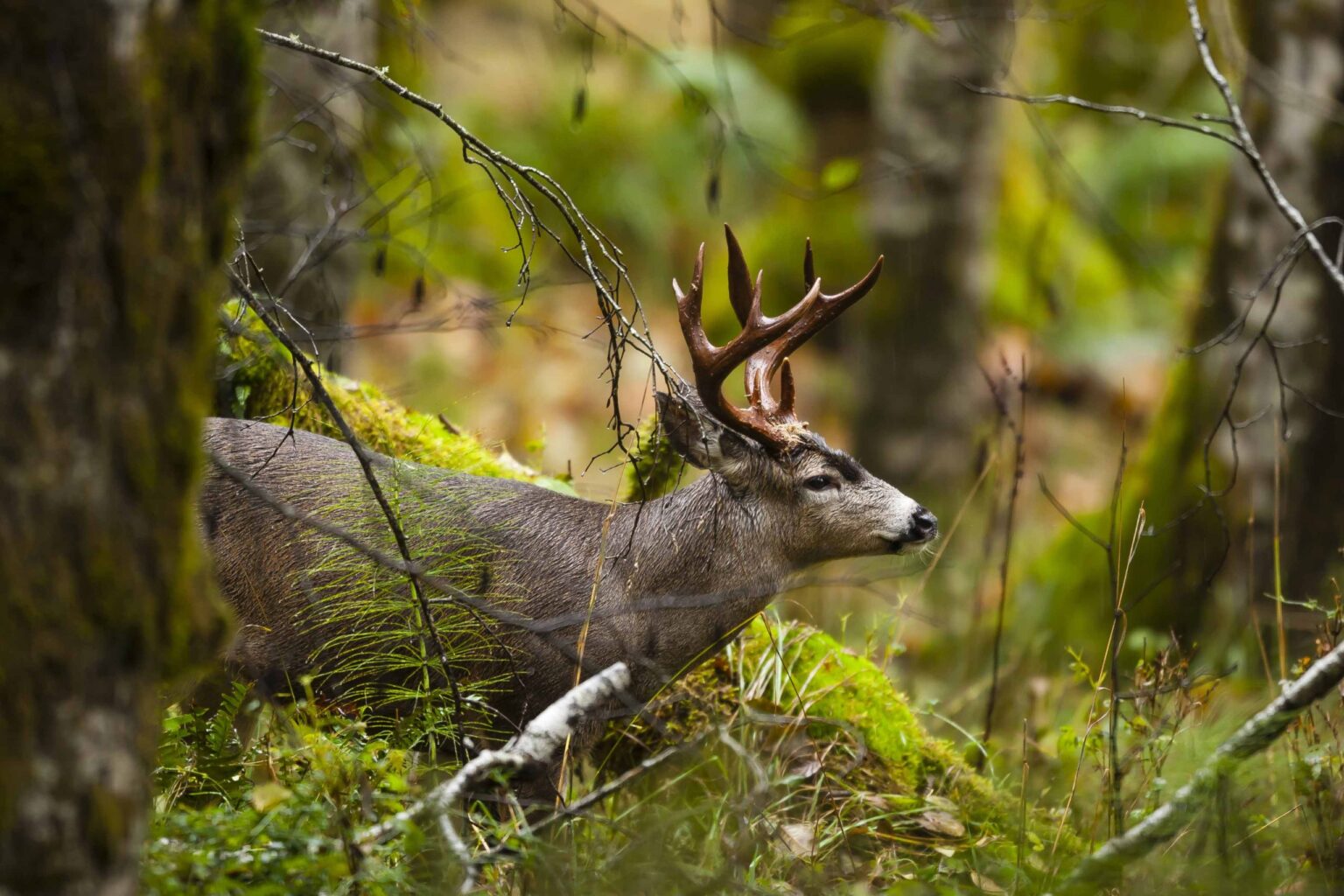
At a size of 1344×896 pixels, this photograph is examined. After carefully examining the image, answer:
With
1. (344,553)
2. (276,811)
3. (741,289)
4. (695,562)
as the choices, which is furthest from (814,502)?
(276,811)

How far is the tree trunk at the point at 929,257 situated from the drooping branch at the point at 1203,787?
24.6ft

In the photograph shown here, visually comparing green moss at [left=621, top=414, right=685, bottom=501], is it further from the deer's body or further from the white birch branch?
the white birch branch

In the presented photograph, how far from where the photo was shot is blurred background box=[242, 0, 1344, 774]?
539 cm

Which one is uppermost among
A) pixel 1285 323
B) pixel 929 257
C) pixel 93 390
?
pixel 929 257

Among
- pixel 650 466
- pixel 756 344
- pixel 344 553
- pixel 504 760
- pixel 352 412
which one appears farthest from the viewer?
pixel 352 412

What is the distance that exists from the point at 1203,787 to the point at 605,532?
2049mm

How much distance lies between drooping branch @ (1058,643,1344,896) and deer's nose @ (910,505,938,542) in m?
1.71

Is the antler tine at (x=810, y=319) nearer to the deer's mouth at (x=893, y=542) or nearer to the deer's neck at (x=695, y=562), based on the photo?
the deer's neck at (x=695, y=562)

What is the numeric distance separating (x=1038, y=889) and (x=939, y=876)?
581 mm

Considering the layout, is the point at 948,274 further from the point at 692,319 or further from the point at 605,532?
the point at 605,532

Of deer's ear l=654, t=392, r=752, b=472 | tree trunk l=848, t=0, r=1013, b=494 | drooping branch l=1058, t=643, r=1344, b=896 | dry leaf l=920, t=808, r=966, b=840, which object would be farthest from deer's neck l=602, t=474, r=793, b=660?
tree trunk l=848, t=0, r=1013, b=494

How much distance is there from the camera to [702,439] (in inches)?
183

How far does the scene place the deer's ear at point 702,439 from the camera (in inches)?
180

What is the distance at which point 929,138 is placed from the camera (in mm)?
10617
